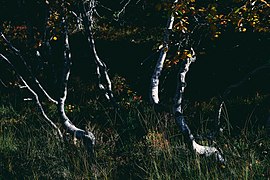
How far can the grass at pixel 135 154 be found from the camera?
6113 millimetres

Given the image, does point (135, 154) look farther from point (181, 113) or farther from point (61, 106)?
point (61, 106)

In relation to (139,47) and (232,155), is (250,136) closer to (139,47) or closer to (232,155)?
(232,155)

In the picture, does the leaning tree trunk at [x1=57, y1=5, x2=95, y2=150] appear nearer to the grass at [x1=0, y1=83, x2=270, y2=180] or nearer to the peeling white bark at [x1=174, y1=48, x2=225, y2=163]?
the grass at [x1=0, y1=83, x2=270, y2=180]

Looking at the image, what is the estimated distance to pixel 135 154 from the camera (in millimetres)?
7488

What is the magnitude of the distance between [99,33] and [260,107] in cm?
744

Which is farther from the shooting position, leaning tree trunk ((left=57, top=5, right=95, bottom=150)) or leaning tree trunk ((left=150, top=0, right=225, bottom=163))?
leaning tree trunk ((left=57, top=5, right=95, bottom=150))

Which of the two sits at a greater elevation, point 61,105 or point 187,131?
point 61,105

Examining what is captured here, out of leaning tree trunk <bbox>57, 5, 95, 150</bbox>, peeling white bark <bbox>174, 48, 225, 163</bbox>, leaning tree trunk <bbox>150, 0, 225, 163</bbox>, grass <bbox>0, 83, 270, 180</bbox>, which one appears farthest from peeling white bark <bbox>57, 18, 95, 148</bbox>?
peeling white bark <bbox>174, 48, 225, 163</bbox>

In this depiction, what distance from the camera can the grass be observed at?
6113 mm

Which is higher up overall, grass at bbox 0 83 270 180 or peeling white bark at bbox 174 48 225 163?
peeling white bark at bbox 174 48 225 163

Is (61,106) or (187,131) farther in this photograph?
(61,106)

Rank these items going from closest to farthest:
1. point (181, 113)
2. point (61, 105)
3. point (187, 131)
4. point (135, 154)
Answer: point (187, 131), point (181, 113), point (135, 154), point (61, 105)

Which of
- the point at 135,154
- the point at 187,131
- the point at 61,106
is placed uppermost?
the point at 61,106

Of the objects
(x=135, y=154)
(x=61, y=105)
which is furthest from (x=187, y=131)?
(x=61, y=105)
